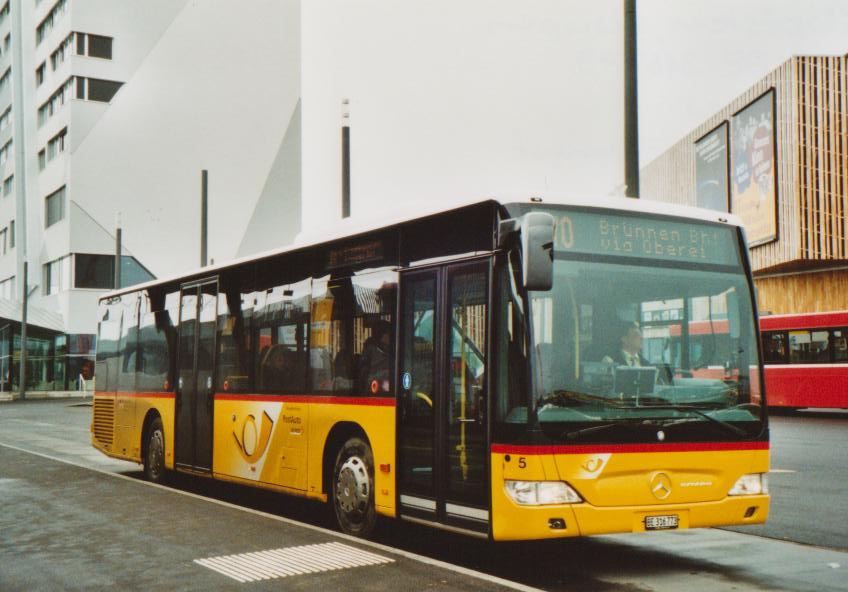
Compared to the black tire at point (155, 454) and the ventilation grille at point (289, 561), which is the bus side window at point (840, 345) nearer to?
the black tire at point (155, 454)

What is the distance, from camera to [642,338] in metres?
7.42

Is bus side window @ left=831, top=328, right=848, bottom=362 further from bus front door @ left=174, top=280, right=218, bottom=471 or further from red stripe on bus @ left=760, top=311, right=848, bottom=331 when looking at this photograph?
bus front door @ left=174, top=280, right=218, bottom=471

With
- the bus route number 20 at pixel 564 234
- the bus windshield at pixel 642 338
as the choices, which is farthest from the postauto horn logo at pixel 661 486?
the bus route number 20 at pixel 564 234

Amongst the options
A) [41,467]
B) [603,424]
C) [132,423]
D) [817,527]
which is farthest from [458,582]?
[41,467]

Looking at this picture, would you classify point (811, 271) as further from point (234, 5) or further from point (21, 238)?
point (21, 238)

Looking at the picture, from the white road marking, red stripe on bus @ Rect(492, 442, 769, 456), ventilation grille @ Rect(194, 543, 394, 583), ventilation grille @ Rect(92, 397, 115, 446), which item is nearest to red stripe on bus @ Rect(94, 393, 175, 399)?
ventilation grille @ Rect(92, 397, 115, 446)

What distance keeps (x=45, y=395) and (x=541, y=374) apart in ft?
174

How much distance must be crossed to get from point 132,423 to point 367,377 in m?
7.11

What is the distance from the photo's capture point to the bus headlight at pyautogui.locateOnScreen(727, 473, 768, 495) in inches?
304

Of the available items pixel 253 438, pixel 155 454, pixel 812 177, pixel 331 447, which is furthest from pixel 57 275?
pixel 331 447

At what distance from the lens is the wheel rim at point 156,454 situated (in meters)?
14.1

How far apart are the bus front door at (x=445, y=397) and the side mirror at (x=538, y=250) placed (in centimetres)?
75

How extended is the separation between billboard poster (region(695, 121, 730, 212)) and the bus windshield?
43931mm

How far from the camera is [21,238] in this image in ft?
224
